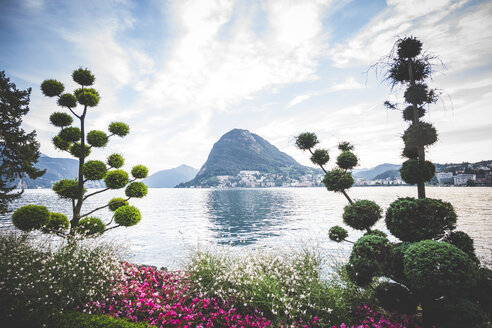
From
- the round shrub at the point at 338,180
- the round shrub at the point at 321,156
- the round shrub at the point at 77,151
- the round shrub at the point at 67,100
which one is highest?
the round shrub at the point at 67,100

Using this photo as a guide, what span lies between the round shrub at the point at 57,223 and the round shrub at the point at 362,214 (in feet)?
35.4

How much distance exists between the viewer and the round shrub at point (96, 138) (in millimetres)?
9117

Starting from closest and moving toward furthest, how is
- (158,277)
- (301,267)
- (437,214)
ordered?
(437,214)
(301,267)
(158,277)

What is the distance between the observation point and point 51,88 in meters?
8.59

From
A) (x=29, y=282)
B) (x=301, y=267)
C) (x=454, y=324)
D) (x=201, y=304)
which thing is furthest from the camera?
(x=301, y=267)

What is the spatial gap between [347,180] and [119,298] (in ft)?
24.2

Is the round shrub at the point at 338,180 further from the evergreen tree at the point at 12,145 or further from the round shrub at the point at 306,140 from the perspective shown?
the evergreen tree at the point at 12,145

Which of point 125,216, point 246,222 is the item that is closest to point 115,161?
point 125,216

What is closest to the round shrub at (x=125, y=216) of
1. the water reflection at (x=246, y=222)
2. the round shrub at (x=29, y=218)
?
the round shrub at (x=29, y=218)

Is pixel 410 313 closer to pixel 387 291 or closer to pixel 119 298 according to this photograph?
pixel 387 291

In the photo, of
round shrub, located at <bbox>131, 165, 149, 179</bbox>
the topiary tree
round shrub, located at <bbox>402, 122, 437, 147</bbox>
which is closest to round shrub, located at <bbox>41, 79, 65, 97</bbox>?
the topiary tree

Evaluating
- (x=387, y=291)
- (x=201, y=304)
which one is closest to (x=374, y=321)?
(x=387, y=291)

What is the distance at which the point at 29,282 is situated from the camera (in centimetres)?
516

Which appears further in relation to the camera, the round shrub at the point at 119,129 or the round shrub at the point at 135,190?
the round shrub at the point at 119,129
